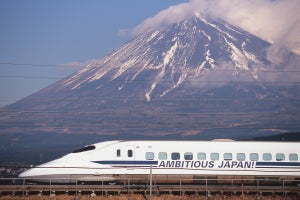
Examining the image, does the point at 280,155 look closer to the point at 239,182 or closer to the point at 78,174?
the point at 239,182

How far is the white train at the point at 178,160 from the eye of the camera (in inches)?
1665

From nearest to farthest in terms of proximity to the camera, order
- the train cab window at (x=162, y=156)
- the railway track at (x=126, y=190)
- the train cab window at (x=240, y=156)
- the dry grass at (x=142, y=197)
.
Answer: the dry grass at (x=142, y=197) → the railway track at (x=126, y=190) → the train cab window at (x=162, y=156) → the train cab window at (x=240, y=156)

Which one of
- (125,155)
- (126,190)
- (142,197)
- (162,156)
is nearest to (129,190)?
(126,190)

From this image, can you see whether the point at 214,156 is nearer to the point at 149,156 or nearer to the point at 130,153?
the point at 149,156

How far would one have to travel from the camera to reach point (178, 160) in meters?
43.4

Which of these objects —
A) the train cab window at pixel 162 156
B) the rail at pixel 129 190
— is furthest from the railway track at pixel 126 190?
the train cab window at pixel 162 156

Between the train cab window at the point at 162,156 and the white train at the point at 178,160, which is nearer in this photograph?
the white train at the point at 178,160

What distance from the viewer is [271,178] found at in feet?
143

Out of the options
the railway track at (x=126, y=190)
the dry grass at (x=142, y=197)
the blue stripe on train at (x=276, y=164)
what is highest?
the blue stripe on train at (x=276, y=164)

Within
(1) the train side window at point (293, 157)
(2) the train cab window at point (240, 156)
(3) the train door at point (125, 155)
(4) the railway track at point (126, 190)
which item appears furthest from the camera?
(1) the train side window at point (293, 157)

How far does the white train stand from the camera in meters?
42.3

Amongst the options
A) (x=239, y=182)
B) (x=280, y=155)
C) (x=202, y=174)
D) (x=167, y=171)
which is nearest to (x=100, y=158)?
(x=167, y=171)

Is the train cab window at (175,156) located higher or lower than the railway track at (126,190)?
higher

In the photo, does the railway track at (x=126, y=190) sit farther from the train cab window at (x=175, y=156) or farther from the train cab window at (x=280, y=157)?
the train cab window at (x=280, y=157)
